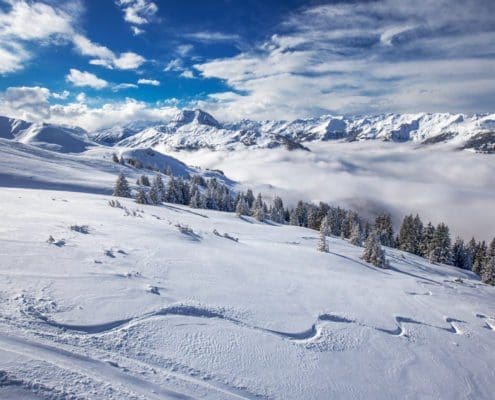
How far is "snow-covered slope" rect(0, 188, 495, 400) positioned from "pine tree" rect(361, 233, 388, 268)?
42.6 feet

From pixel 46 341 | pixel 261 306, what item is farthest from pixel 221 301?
pixel 46 341

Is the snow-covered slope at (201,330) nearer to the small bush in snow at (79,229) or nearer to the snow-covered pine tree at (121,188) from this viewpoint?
the small bush in snow at (79,229)

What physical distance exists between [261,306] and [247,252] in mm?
8271

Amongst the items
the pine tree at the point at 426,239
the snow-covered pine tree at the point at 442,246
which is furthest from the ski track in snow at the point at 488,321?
the pine tree at the point at 426,239

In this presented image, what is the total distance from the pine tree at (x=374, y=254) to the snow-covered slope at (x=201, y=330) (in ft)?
42.6

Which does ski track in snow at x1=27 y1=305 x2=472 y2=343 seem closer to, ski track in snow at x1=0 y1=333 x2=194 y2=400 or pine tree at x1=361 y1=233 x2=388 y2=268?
ski track in snow at x1=0 y1=333 x2=194 y2=400

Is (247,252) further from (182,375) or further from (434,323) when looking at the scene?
(182,375)

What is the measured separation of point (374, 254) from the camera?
29500mm

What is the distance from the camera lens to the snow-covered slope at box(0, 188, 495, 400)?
250 inches

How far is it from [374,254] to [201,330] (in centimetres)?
2542

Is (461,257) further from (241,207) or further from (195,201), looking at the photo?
(195,201)

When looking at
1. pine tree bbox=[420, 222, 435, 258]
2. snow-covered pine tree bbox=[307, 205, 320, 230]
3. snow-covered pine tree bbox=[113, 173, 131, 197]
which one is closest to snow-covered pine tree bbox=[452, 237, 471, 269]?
pine tree bbox=[420, 222, 435, 258]

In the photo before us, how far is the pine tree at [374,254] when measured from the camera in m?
28.8

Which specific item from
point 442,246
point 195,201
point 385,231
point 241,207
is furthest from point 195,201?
point 442,246
